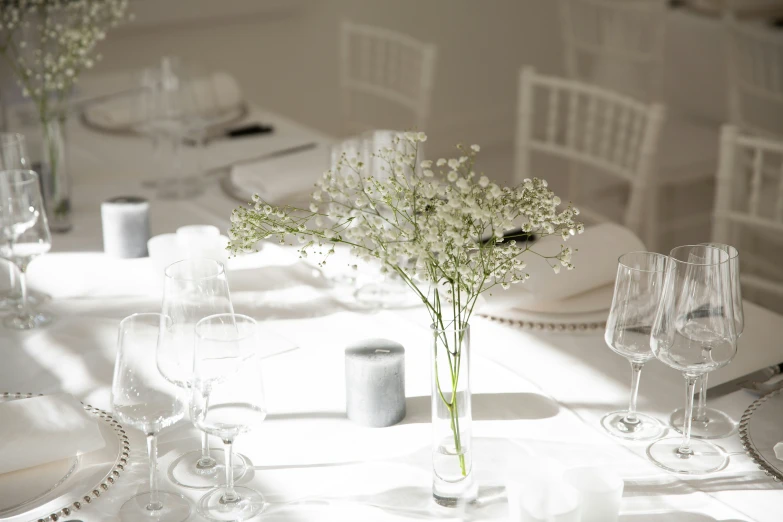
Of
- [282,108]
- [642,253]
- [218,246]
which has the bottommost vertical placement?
[282,108]

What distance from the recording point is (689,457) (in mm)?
1172

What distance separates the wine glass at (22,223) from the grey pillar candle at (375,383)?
59cm

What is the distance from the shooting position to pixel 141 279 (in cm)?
172

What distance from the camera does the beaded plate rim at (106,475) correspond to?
1.05 meters

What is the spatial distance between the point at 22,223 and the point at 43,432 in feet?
1.60

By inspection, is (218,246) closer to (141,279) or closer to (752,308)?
(141,279)

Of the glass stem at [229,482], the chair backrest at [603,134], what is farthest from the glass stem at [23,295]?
the chair backrest at [603,134]

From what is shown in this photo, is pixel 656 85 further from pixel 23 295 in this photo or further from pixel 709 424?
pixel 23 295

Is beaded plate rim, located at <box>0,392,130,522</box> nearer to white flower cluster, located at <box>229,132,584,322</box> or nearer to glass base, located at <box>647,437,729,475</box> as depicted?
white flower cluster, located at <box>229,132,584,322</box>

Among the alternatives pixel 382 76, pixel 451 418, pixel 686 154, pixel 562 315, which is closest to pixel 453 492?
pixel 451 418

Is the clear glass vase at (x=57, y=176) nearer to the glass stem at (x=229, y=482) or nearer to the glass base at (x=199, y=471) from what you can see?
the glass base at (x=199, y=471)

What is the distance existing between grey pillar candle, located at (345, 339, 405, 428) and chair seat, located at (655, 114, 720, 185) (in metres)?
1.79

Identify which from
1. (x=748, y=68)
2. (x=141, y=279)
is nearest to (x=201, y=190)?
(x=141, y=279)

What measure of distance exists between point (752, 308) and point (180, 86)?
1.28 m
